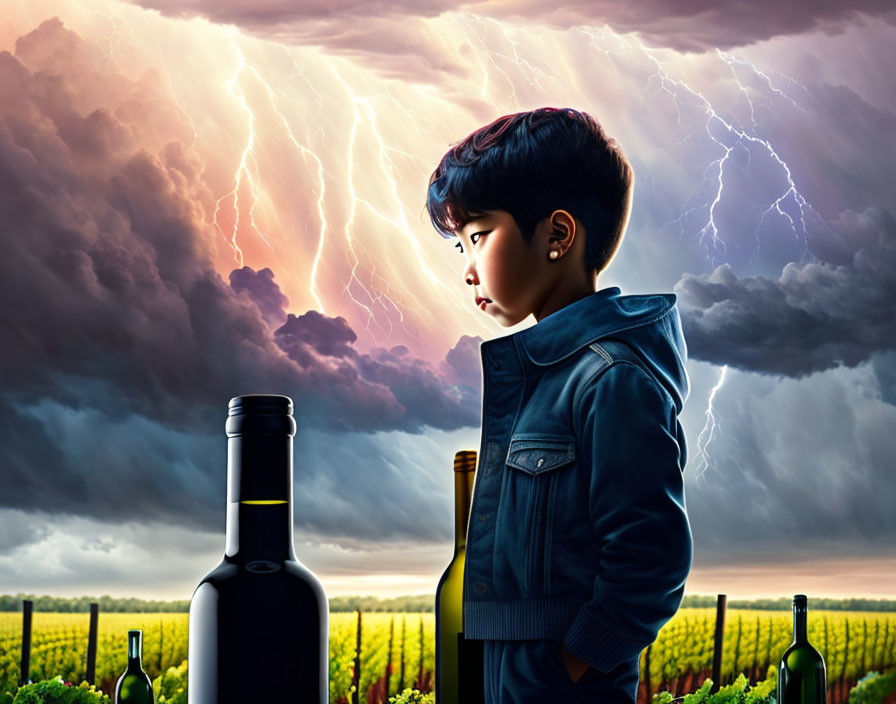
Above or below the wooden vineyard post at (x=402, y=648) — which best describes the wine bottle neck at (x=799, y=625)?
above

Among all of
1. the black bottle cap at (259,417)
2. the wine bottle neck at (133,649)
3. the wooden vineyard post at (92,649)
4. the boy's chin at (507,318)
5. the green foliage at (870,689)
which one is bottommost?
the green foliage at (870,689)

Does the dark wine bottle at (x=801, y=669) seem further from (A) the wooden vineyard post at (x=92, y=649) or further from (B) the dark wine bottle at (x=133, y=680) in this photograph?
(A) the wooden vineyard post at (x=92, y=649)

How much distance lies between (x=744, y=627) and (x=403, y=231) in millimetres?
1026

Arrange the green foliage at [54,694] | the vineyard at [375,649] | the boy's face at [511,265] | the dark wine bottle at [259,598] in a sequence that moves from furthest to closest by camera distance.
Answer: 1. the vineyard at [375,649]
2. the green foliage at [54,694]
3. the boy's face at [511,265]
4. the dark wine bottle at [259,598]

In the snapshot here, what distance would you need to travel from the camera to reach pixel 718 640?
2.06 meters

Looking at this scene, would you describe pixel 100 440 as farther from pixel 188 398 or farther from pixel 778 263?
pixel 778 263

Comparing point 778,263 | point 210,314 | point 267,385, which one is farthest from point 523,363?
point 778,263

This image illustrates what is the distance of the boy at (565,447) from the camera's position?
0.75 m

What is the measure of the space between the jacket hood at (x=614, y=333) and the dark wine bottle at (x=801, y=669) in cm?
62

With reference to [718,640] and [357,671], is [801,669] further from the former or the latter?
[357,671]

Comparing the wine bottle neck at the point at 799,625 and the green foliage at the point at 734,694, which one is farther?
the green foliage at the point at 734,694

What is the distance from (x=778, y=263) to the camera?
2256mm

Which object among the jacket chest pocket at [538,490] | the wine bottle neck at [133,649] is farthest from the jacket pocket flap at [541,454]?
the wine bottle neck at [133,649]

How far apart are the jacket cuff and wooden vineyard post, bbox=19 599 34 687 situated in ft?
4.73
